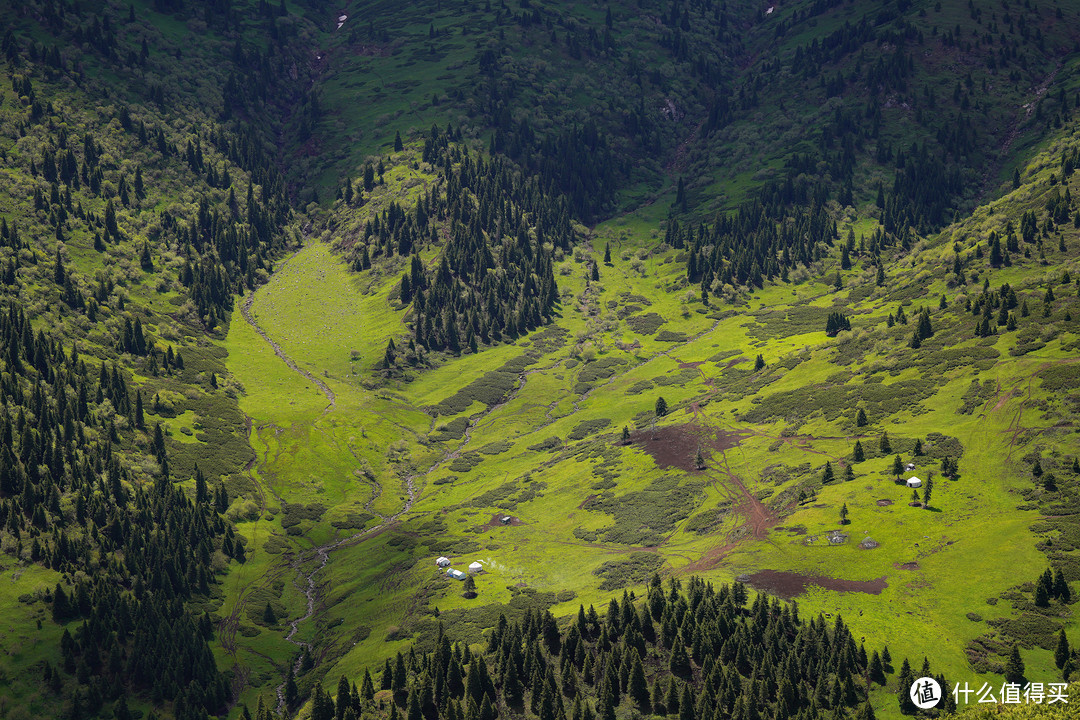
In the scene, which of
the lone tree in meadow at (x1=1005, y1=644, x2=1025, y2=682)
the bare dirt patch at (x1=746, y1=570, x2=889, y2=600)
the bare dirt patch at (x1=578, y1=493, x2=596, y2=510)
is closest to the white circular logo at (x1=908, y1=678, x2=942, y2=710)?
the lone tree in meadow at (x1=1005, y1=644, x2=1025, y2=682)

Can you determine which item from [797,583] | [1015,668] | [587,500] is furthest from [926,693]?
[587,500]

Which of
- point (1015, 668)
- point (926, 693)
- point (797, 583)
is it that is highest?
point (797, 583)

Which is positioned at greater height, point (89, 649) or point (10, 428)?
point (10, 428)

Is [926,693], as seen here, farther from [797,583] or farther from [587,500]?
[587,500]

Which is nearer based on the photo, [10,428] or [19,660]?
[19,660]

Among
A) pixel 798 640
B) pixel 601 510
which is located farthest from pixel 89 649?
pixel 798 640

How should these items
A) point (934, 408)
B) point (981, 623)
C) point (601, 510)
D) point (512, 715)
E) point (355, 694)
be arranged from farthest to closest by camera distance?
point (601, 510) → point (934, 408) → point (355, 694) → point (512, 715) → point (981, 623)

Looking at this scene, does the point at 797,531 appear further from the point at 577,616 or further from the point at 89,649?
the point at 89,649

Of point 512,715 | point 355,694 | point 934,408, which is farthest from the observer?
point 934,408
